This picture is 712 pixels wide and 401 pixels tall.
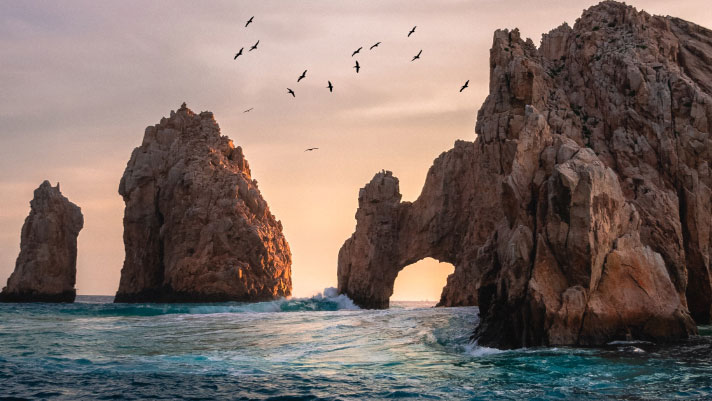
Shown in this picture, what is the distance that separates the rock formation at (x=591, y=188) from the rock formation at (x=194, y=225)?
84.4ft

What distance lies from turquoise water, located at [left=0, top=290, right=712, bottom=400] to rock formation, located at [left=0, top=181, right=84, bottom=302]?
50892 mm

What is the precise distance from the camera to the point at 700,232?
110 ft

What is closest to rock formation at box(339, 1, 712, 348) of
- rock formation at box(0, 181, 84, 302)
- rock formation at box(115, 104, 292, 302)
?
rock formation at box(115, 104, 292, 302)

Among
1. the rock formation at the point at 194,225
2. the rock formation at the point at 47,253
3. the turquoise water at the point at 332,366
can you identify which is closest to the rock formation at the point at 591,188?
the turquoise water at the point at 332,366

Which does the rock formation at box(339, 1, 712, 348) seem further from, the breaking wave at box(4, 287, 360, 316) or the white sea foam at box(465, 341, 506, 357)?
the breaking wave at box(4, 287, 360, 316)

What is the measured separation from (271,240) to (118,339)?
52.6 m

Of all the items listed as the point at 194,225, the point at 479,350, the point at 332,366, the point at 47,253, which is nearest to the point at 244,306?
the point at 194,225

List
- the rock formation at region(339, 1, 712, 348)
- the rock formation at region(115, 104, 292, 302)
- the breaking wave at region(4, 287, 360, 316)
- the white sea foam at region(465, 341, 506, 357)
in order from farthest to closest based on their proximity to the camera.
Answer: the rock formation at region(115, 104, 292, 302) → the breaking wave at region(4, 287, 360, 316) → the rock formation at region(339, 1, 712, 348) → the white sea foam at region(465, 341, 506, 357)

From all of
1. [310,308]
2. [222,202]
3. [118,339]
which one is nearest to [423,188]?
[310,308]

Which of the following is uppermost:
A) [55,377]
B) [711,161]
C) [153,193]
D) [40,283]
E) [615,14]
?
[615,14]

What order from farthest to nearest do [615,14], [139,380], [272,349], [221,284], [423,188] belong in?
[221,284] < [423,188] < [615,14] < [272,349] < [139,380]

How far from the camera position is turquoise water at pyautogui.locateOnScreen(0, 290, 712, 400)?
16781 millimetres

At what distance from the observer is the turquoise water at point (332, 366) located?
1678 cm

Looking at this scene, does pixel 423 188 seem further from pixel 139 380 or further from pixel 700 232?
pixel 139 380
